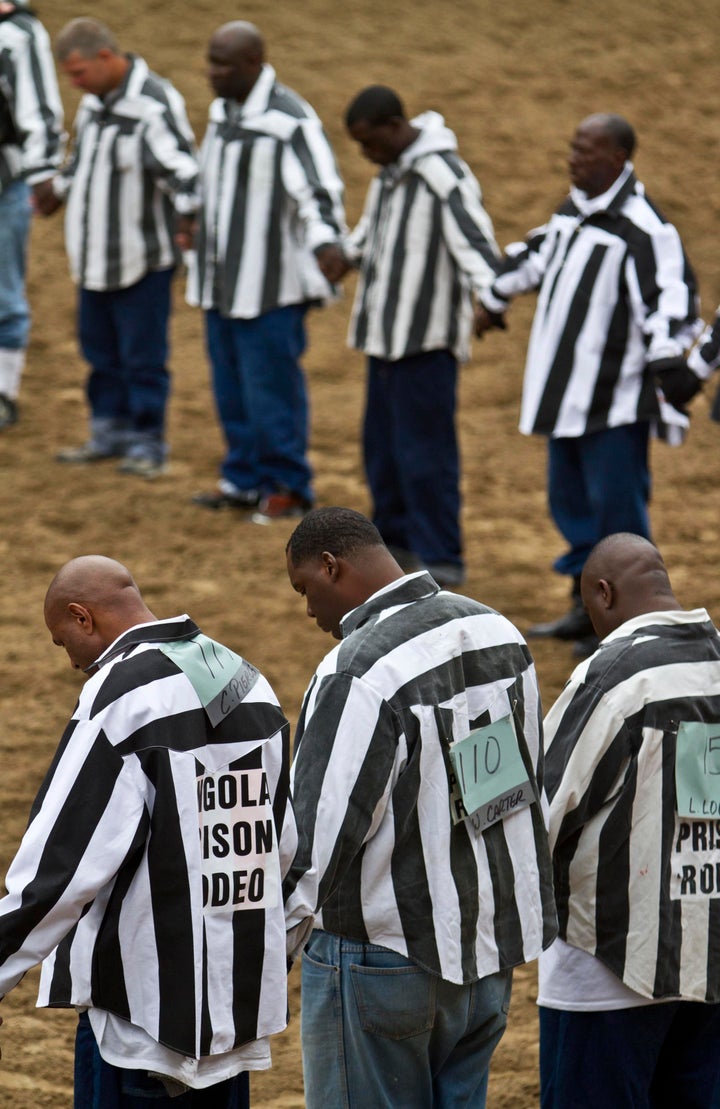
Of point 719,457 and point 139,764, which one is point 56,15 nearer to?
point 719,457

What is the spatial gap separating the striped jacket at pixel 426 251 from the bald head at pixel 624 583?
9.99 feet

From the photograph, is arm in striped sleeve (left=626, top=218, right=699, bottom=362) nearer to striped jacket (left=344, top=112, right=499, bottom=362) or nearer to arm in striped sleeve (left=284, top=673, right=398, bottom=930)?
striped jacket (left=344, top=112, right=499, bottom=362)

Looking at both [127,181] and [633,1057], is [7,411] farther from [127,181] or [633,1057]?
[633,1057]

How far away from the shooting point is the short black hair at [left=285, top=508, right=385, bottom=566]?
3.13 meters

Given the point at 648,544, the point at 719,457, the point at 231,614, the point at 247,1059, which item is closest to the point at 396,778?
the point at 247,1059

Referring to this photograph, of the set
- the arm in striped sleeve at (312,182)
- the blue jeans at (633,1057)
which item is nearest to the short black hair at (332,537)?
the blue jeans at (633,1057)

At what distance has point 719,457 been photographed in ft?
27.8

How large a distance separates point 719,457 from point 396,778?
585cm

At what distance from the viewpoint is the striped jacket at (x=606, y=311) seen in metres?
5.75

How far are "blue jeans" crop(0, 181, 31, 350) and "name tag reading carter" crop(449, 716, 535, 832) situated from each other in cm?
535

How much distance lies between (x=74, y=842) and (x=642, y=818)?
109 centimetres

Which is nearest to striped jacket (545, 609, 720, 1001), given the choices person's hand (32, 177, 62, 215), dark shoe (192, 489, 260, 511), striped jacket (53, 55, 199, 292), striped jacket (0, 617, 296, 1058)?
striped jacket (0, 617, 296, 1058)

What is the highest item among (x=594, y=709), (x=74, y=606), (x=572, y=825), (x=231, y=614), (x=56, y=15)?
(x=56, y=15)

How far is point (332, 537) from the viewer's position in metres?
3.14
